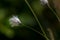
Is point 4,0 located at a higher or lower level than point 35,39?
higher

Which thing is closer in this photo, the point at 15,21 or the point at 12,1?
the point at 15,21

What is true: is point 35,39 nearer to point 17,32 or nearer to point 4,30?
point 17,32

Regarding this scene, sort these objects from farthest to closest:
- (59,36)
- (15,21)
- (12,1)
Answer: (12,1), (59,36), (15,21)

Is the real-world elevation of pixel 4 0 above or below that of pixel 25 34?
above

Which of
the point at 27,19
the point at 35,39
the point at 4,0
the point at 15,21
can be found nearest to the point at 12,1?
the point at 4,0

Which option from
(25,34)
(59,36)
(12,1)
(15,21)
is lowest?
(15,21)

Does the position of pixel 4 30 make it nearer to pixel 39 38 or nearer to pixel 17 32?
pixel 17 32

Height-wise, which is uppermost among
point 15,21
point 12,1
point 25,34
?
point 12,1

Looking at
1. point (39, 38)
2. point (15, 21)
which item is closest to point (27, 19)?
point (39, 38)

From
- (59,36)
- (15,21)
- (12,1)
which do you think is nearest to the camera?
Answer: (15,21)
